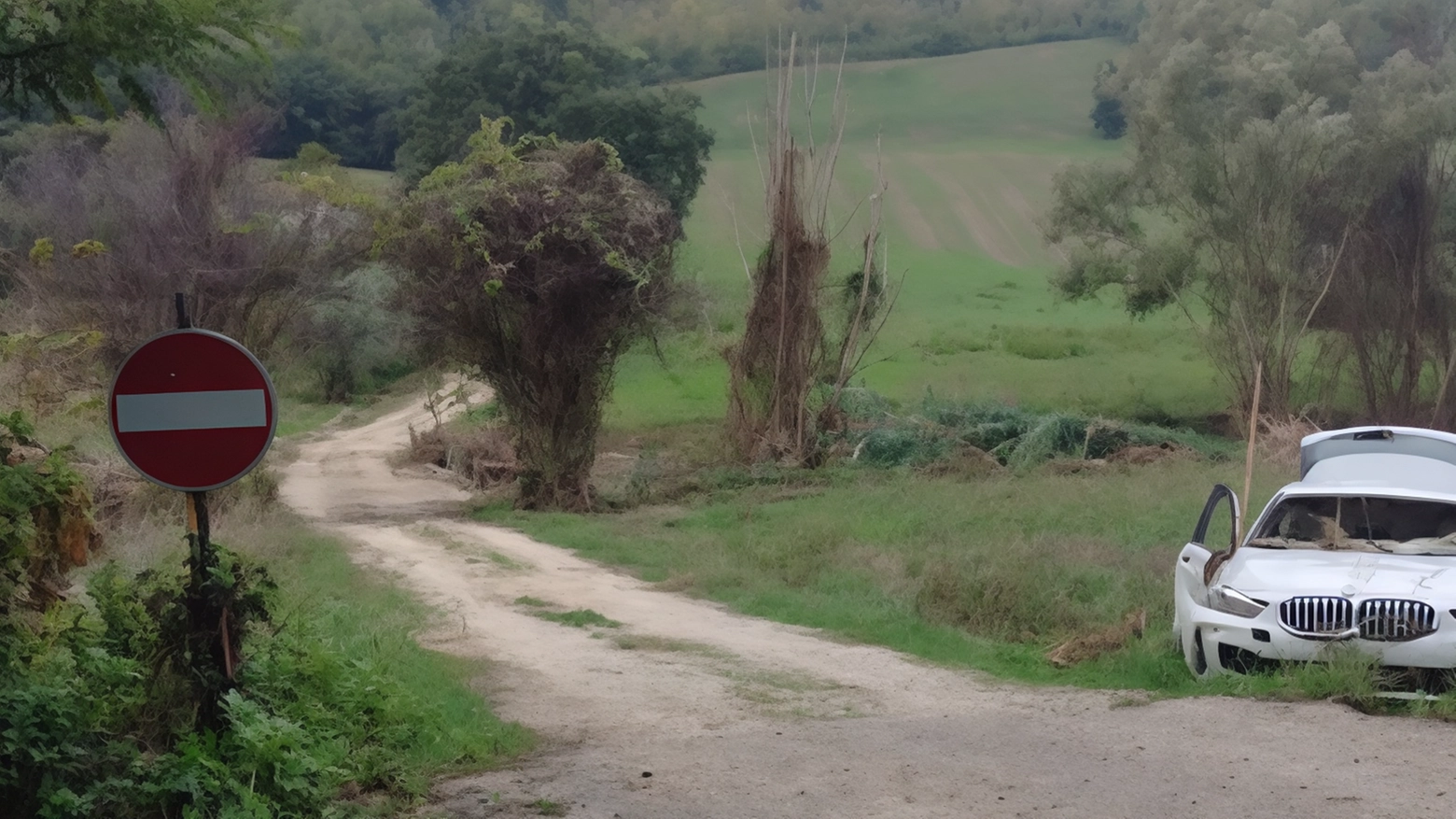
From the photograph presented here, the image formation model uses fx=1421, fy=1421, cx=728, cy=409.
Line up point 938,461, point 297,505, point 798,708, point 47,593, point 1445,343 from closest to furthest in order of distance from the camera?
point 47,593
point 798,708
point 297,505
point 938,461
point 1445,343

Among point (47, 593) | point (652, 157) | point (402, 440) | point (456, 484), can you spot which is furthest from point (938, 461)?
point (652, 157)


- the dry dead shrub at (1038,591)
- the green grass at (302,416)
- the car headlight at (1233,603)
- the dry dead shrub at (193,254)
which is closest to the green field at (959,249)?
the dry dead shrub at (193,254)

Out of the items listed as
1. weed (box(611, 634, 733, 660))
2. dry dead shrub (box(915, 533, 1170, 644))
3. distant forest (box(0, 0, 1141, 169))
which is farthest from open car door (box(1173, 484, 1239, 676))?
distant forest (box(0, 0, 1141, 169))

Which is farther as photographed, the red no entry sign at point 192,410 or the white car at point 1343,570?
the white car at point 1343,570

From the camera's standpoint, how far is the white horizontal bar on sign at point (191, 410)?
6043mm

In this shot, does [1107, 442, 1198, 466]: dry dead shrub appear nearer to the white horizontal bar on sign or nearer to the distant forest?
the white horizontal bar on sign

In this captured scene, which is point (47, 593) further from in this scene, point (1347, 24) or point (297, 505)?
point (1347, 24)

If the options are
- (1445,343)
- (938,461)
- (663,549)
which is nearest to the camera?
(663,549)

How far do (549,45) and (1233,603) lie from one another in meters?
50.5

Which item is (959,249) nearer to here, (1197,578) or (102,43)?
(1197,578)

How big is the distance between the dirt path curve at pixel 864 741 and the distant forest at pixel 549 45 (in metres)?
28.4

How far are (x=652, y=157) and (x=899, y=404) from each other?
24.5m

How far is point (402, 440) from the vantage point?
31.7 meters

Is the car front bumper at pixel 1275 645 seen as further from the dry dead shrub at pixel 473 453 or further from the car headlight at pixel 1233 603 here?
the dry dead shrub at pixel 473 453
